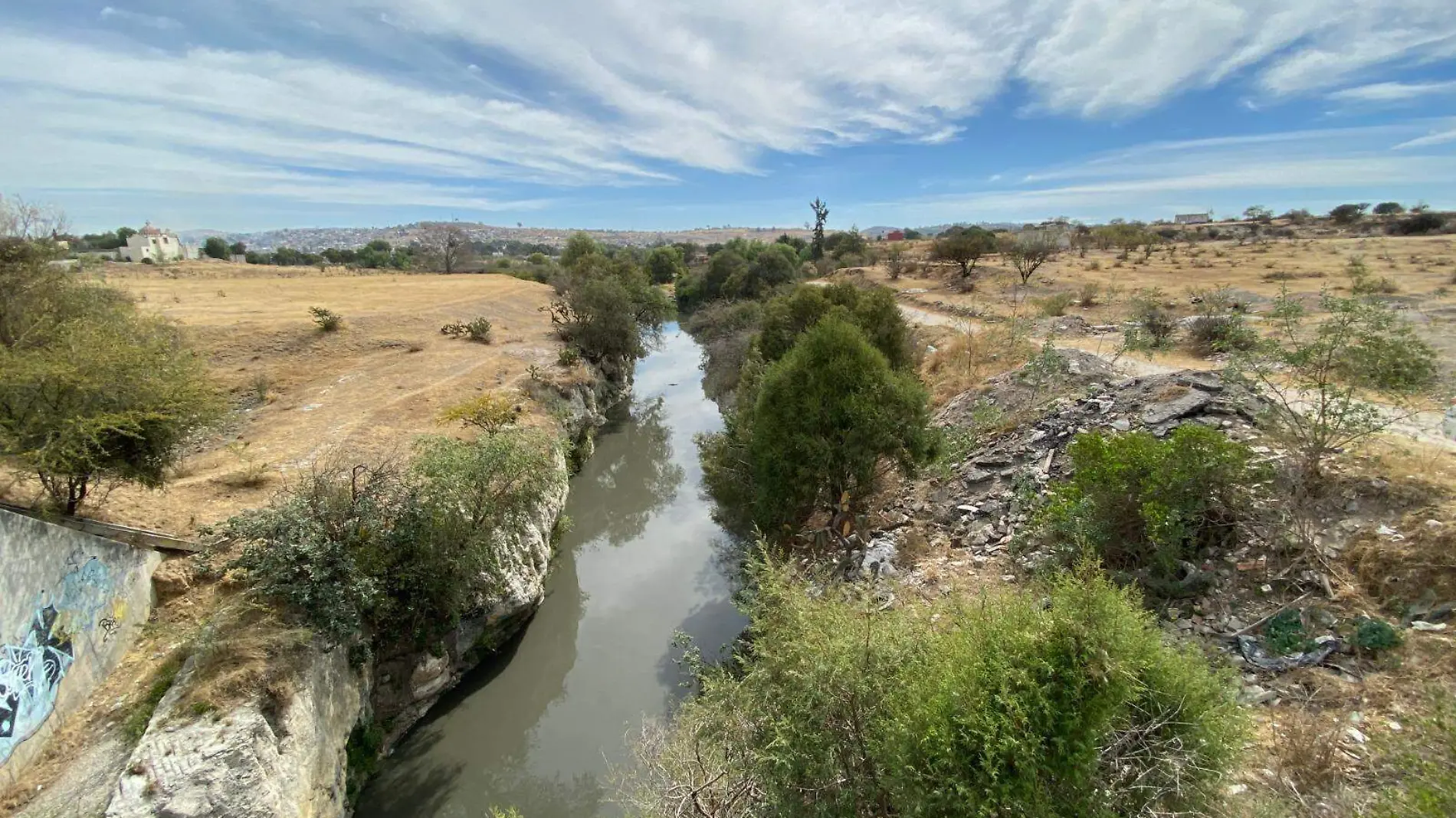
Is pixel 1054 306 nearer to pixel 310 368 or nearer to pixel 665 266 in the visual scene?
pixel 310 368

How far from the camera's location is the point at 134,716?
6.86 metres

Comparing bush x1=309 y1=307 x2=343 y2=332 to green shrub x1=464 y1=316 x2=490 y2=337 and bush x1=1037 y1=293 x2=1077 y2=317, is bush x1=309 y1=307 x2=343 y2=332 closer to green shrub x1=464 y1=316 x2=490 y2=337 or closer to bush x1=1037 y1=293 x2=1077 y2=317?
green shrub x1=464 y1=316 x2=490 y2=337

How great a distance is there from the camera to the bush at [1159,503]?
28.9 feet

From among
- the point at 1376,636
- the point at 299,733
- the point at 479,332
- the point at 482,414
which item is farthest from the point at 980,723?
the point at 479,332

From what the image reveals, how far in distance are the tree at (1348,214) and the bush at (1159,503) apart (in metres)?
83.8

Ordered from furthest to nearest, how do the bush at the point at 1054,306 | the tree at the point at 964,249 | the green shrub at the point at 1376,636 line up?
1. the tree at the point at 964,249
2. the bush at the point at 1054,306
3. the green shrub at the point at 1376,636

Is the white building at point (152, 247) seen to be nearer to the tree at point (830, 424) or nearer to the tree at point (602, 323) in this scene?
the tree at point (602, 323)

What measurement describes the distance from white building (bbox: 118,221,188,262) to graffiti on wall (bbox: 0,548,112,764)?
75955 millimetres

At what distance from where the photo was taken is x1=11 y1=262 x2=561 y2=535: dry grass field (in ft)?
38.4

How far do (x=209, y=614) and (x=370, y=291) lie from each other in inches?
1561

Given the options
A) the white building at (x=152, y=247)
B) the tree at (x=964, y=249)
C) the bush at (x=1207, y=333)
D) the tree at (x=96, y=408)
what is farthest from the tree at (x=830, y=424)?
the white building at (x=152, y=247)

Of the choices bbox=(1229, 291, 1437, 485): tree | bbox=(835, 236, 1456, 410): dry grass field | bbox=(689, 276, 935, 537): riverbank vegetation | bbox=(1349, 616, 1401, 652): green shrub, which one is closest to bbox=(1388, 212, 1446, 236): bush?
bbox=(835, 236, 1456, 410): dry grass field

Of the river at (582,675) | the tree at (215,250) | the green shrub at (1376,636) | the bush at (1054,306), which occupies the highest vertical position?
the tree at (215,250)

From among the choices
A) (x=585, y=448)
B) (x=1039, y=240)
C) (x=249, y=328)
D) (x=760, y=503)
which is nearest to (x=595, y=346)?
(x=585, y=448)
